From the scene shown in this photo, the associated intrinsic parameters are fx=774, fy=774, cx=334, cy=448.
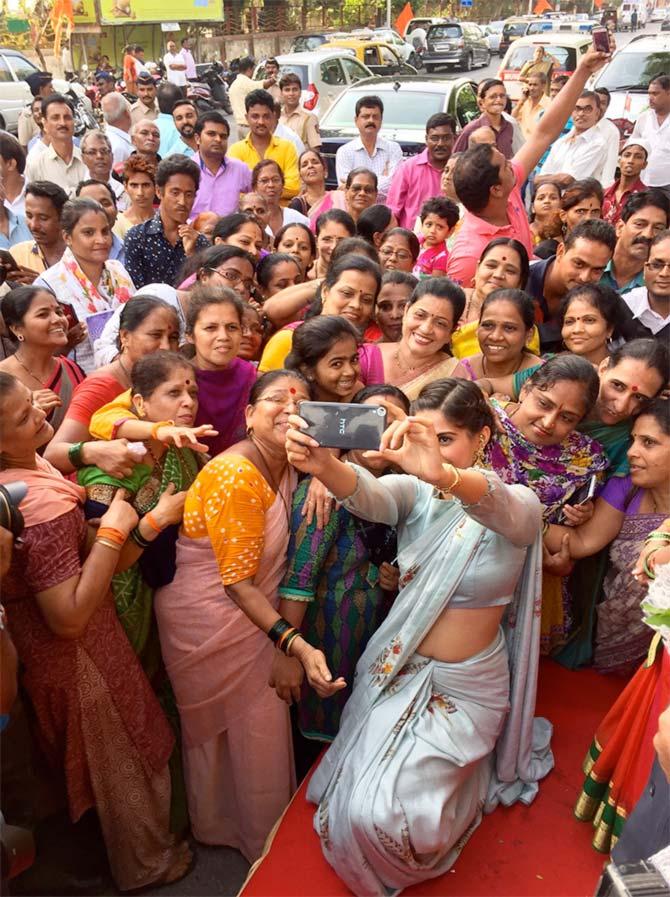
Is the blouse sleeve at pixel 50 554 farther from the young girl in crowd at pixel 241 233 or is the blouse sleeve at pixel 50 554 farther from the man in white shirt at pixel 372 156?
the man in white shirt at pixel 372 156

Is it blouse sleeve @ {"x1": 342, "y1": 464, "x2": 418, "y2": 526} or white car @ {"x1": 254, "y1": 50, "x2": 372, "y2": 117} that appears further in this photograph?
white car @ {"x1": 254, "y1": 50, "x2": 372, "y2": 117}

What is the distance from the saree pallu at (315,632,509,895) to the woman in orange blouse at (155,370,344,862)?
33 centimetres

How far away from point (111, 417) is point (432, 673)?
4.17 ft

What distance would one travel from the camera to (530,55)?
1359 cm

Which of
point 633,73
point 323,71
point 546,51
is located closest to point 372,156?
point 633,73

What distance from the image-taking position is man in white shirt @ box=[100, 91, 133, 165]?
7.13m

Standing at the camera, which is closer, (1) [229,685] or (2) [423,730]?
(2) [423,730]

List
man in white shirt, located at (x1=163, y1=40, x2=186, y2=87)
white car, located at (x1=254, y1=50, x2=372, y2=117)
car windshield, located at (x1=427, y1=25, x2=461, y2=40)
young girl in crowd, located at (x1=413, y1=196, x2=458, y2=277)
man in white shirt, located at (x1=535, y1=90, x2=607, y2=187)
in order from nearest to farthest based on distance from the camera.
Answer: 1. young girl in crowd, located at (x1=413, y1=196, x2=458, y2=277)
2. man in white shirt, located at (x1=535, y1=90, x2=607, y2=187)
3. white car, located at (x1=254, y1=50, x2=372, y2=117)
4. man in white shirt, located at (x1=163, y1=40, x2=186, y2=87)
5. car windshield, located at (x1=427, y1=25, x2=461, y2=40)

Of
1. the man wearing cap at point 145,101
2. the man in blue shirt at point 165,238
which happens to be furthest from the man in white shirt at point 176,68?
the man in blue shirt at point 165,238

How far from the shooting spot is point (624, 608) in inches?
104

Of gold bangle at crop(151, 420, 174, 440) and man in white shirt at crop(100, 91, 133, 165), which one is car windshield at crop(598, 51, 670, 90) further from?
gold bangle at crop(151, 420, 174, 440)

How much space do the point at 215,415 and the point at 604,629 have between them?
1.60 m

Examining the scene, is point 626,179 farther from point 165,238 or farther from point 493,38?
point 493,38

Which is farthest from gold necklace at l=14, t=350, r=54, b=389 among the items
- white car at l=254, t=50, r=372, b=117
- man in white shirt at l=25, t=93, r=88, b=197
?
white car at l=254, t=50, r=372, b=117
